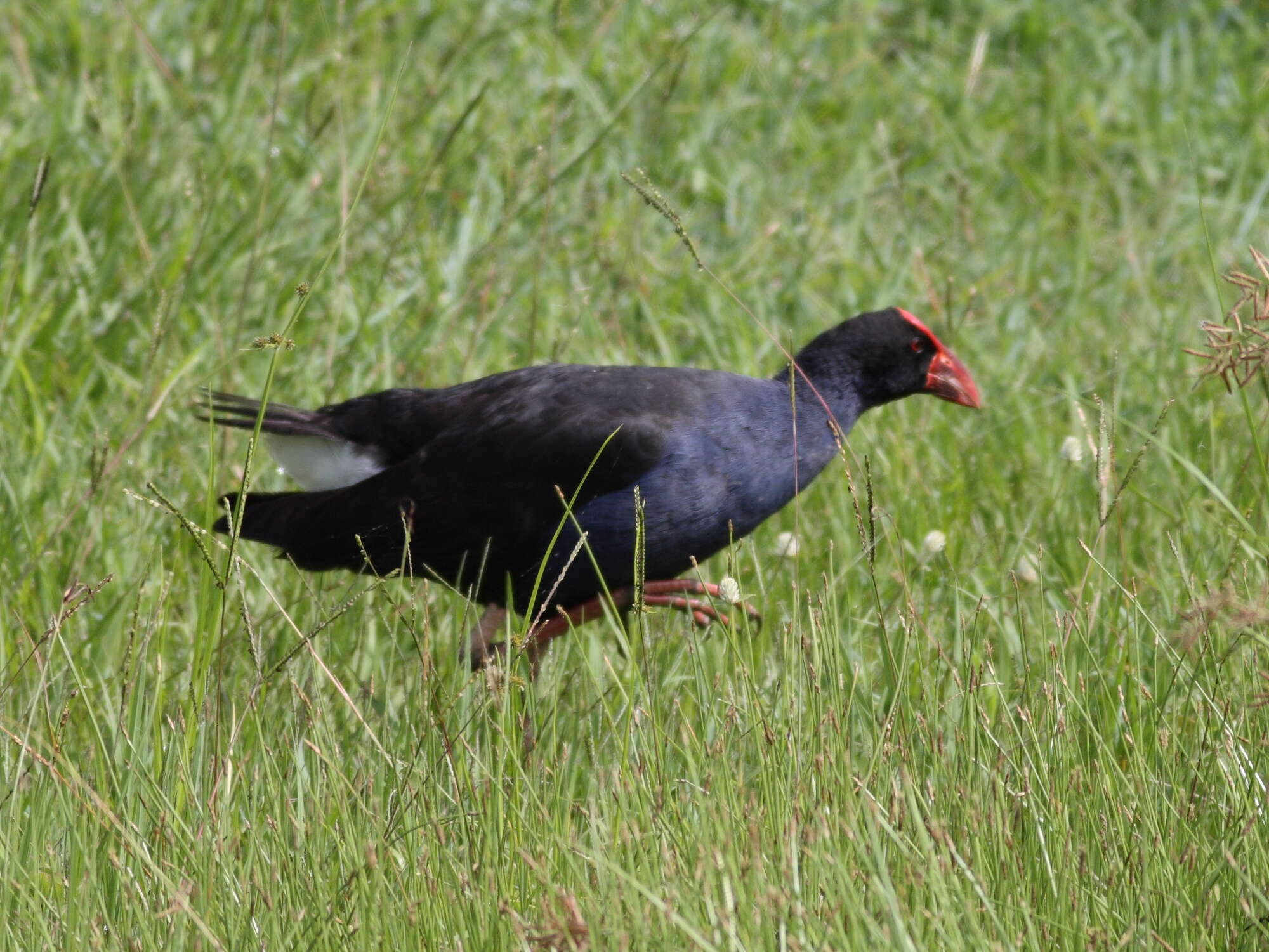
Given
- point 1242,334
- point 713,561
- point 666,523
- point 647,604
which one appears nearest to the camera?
point 1242,334

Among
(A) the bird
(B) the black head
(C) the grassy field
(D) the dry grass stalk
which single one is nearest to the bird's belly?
(A) the bird

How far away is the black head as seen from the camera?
3363 millimetres

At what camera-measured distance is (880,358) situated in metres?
3.38

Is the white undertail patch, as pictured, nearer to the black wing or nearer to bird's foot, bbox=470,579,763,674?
the black wing

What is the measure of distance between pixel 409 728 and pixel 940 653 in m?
0.77

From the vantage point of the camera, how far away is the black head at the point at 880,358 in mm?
3363

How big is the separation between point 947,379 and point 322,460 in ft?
4.36

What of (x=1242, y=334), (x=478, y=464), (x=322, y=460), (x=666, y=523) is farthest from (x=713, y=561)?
(x=1242, y=334)

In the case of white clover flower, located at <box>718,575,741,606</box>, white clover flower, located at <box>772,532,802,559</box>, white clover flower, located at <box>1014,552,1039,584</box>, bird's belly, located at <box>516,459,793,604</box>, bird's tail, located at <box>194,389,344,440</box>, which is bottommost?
white clover flower, located at <box>1014,552,1039,584</box>

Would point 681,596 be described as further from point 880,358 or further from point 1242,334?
point 1242,334

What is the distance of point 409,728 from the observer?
241 centimetres

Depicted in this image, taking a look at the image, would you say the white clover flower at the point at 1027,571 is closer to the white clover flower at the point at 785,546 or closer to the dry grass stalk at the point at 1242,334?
the white clover flower at the point at 785,546

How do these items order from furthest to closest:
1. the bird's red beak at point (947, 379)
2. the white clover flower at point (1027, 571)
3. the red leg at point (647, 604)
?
the bird's red beak at point (947, 379) < the red leg at point (647, 604) < the white clover flower at point (1027, 571)

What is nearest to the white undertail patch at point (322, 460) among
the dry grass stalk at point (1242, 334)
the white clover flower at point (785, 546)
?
the white clover flower at point (785, 546)
